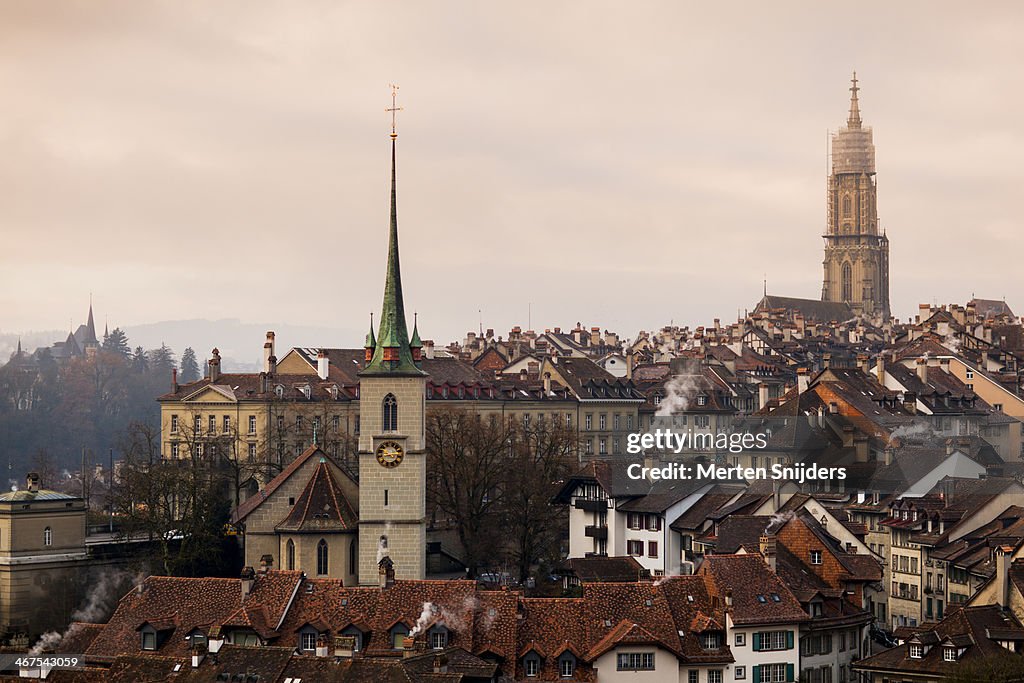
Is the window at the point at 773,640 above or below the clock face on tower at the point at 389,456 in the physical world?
below

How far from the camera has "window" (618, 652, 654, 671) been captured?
235 feet

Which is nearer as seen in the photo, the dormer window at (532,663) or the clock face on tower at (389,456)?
the dormer window at (532,663)

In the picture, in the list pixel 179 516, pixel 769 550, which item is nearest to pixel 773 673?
pixel 769 550

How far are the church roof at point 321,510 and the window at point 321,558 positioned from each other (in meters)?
0.68

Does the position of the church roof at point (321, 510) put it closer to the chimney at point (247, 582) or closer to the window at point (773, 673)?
the chimney at point (247, 582)

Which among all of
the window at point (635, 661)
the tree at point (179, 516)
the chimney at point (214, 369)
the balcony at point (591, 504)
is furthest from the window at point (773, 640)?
the chimney at point (214, 369)

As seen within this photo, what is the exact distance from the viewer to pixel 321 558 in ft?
298

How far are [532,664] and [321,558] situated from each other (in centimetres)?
2158

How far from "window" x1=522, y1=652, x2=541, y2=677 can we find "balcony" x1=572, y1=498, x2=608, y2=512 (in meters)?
29.0

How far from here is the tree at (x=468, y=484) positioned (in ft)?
333

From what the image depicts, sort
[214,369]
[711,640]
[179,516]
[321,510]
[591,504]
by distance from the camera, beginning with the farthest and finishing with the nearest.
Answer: [214,369] → [591,504] → [179,516] → [321,510] → [711,640]

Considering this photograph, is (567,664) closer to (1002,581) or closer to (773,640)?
(773,640)

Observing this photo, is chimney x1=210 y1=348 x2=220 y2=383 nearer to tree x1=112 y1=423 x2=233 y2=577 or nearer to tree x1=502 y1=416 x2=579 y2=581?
tree x1=502 y1=416 x2=579 y2=581

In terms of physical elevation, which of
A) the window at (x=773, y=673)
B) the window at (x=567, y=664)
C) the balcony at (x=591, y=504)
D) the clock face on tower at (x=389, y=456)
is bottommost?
the window at (x=773, y=673)
